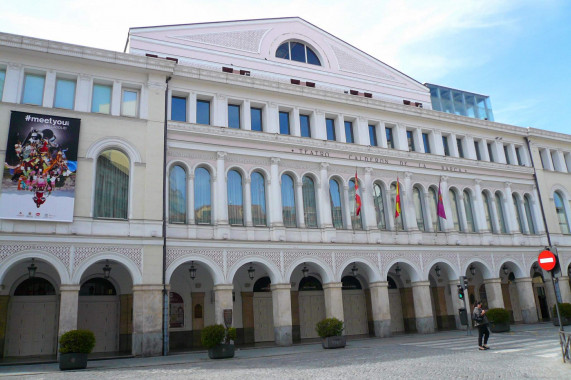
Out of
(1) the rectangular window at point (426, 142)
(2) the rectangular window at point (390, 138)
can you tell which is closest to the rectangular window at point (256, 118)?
(2) the rectangular window at point (390, 138)

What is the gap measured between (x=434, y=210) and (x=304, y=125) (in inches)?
404

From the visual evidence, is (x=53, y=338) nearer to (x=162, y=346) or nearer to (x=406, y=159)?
(x=162, y=346)

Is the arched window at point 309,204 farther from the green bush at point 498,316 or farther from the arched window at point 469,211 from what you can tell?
the arched window at point 469,211

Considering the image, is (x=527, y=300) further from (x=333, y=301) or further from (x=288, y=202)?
(x=288, y=202)

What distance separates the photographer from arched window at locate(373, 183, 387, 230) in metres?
28.9

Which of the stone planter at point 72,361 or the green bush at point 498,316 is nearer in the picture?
the stone planter at point 72,361

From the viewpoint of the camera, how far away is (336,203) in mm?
27828

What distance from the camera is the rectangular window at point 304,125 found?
93.4ft

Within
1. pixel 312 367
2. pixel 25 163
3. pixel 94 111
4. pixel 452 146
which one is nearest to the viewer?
pixel 312 367

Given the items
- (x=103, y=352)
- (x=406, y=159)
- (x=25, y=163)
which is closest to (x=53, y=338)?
(x=103, y=352)

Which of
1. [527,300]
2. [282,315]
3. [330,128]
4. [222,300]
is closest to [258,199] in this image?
[222,300]

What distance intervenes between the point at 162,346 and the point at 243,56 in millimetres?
17390

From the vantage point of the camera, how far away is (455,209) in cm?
3172

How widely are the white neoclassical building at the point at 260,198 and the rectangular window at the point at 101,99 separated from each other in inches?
2.7
